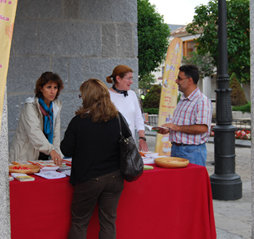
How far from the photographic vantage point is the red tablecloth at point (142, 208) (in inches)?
125

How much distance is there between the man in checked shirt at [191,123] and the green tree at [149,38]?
57.8 ft

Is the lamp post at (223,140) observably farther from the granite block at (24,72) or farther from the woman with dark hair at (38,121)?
the woman with dark hair at (38,121)

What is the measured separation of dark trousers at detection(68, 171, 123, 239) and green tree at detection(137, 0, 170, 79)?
62.6ft

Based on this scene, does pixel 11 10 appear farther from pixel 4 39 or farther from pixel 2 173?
pixel 2 173

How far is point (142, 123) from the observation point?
5.07 m

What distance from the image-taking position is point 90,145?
10.2 feet

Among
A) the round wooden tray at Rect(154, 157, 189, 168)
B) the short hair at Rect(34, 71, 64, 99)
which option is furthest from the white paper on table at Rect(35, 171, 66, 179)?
the short hair at Rect(34, 71, 64, 99)

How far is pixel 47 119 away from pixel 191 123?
5.16 feet

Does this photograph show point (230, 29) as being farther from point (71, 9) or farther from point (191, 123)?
point (191, 123)

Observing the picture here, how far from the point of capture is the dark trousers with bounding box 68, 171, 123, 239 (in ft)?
10.3

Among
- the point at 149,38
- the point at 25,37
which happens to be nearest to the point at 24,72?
the point at 25,37

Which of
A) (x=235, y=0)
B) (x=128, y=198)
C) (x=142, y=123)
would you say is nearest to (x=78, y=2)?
(x=142, y=123)

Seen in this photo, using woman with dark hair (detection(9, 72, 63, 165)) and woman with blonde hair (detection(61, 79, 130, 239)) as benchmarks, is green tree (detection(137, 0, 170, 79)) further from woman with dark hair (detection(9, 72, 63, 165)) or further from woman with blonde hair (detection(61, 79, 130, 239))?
woman with blonde hair (detection(61, 79, 130, 239))

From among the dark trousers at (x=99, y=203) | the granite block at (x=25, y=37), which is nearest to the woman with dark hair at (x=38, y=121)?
the dark trousers at (x=99, y=203)
